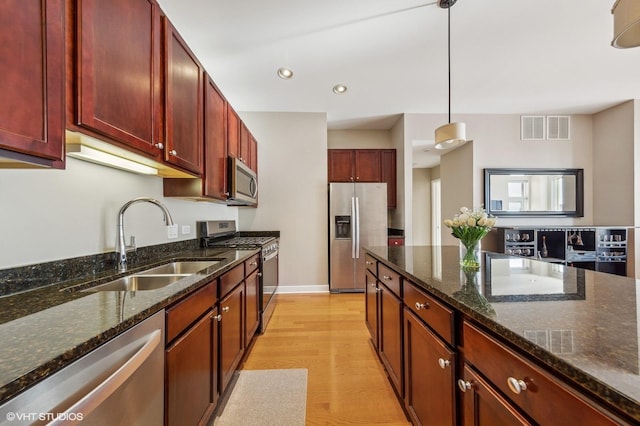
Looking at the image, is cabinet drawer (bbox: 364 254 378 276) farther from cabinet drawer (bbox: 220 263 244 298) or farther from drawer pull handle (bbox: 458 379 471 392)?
drawer pull handle (bbox: 458 379 471 392)

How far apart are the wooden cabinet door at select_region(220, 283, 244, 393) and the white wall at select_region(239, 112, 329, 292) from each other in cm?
213

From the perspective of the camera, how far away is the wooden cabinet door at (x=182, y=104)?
1.53 m

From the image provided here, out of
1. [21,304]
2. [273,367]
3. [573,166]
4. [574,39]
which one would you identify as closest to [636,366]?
[21,304]

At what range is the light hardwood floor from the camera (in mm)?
1609

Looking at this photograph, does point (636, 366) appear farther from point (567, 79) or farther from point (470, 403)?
point (567, 79)

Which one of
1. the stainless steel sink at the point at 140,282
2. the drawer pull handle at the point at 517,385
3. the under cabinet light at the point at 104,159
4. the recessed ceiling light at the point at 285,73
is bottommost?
the drawer pull handle at the point at 517,385

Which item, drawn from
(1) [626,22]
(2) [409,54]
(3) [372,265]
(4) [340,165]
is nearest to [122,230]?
(3) [372,265]

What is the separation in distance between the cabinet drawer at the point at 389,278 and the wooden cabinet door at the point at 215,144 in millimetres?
1469

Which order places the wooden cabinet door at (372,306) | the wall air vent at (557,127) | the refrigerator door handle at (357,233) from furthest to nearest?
1. the wall air vent at (557,127)
2. the refrigerator door handle at (357,233)
3. the wooden cabinet door at (372,306)

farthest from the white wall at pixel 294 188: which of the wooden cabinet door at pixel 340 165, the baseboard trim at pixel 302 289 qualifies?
the wooden cabinet door at pixel 340 165

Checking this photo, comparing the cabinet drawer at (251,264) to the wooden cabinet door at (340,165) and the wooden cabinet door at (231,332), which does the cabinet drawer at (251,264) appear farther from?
the wooden cabinet door at (340,165)

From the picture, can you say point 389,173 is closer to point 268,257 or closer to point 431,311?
point 268,257

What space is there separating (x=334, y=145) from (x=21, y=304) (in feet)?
14.8

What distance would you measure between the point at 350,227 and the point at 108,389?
11.7ft
